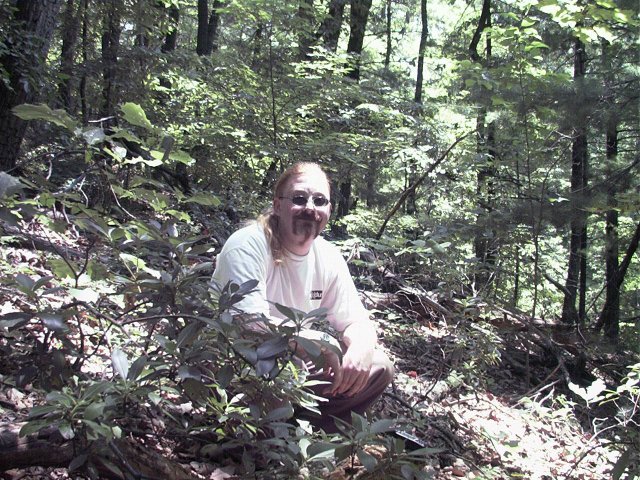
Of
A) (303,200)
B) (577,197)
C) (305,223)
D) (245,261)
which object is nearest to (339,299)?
(305,223)

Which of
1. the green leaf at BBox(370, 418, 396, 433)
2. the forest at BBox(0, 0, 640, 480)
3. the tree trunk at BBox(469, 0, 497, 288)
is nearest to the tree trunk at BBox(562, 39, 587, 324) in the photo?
the forest at BBox(0, 0, 640, 480)

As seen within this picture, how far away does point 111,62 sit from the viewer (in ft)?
22.8

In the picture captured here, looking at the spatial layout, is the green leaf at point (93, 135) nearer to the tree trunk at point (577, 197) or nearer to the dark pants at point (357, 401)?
the dark pants at point (357, 401)

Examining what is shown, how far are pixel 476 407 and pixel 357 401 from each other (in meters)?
2.12

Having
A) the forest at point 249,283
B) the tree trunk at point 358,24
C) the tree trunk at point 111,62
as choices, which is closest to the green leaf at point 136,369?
the forest at point 249,283

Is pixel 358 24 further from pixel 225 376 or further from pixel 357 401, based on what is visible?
pixel 225 376

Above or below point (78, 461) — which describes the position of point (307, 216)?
above

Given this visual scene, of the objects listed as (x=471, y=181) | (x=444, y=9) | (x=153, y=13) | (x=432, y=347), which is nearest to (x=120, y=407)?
(x=432, y=347)

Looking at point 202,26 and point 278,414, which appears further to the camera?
point 202,26

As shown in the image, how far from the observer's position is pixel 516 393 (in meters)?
5.33

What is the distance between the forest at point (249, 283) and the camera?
1603mm

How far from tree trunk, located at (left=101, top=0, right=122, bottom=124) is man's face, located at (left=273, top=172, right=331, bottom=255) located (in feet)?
15.1

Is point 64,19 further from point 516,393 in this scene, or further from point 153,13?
point 516,393

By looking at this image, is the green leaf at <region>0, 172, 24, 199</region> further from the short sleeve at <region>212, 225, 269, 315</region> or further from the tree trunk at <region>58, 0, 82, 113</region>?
the tree trunk at <region>58, 0, 82, 113</region>
